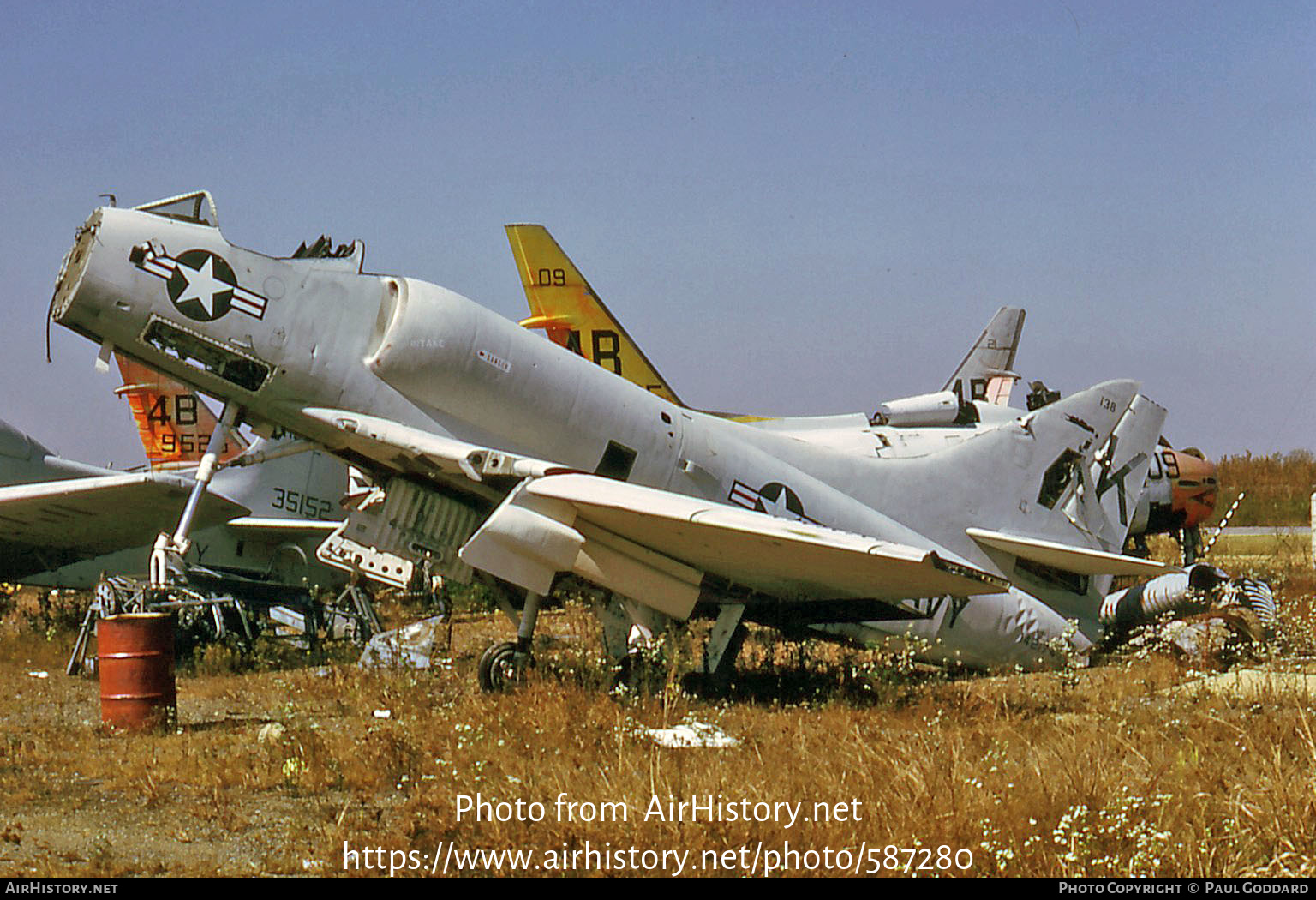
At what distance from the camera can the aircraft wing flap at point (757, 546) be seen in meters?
9.33

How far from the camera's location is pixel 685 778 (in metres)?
6.98

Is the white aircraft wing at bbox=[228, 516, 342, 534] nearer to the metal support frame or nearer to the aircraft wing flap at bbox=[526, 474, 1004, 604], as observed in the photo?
the metal support frame

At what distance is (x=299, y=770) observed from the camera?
309 inches

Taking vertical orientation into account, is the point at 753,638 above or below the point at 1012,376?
below

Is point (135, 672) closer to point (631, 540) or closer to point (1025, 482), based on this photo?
point (631, 540)

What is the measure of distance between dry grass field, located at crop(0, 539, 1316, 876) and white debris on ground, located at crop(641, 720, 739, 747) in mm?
185

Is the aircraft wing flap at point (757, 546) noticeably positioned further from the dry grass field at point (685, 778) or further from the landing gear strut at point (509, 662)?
the landing gear strut at point (509, 662)

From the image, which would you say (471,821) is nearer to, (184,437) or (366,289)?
(366,289)

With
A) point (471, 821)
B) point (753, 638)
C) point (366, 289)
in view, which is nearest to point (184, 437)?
point (753, 638)

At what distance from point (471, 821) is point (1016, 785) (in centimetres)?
291

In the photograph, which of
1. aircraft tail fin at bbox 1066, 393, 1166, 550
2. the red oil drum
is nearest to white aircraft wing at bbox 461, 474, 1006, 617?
the red oil drum

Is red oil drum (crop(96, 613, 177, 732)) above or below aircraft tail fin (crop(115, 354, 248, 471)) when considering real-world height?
below

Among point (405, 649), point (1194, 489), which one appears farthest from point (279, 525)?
point (1194, 489)

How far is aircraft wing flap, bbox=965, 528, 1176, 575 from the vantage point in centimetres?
1205
